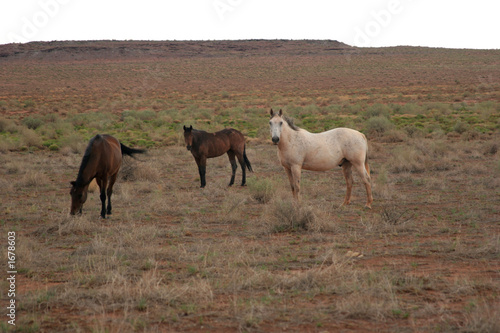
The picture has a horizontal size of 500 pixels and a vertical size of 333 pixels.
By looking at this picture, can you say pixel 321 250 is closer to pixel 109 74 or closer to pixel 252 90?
pixel 252 90

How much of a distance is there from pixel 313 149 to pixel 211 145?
4.36 metres

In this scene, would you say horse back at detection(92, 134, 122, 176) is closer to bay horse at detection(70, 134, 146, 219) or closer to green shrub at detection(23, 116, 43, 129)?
bay horse at detection(70, 134, 146, 219)

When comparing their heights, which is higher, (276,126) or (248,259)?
(276,126)

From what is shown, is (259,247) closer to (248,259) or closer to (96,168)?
(248,259)

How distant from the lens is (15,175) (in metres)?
14.5

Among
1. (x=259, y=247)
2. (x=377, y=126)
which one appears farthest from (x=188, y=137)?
(x=377, y=126)

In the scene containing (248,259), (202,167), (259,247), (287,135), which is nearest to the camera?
(248,259)

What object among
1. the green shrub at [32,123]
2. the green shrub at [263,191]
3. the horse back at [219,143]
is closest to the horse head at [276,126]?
the green shrub at [263,191]

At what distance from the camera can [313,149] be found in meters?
9.45

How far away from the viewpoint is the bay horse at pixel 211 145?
41.5ft

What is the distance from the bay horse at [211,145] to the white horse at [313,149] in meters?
3.64

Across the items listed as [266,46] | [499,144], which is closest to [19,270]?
[499,144]

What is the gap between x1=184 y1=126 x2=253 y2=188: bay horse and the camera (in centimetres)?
1264

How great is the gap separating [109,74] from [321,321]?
77864 mm
